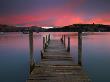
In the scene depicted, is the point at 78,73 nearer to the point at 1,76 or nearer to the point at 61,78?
the point at 61,78

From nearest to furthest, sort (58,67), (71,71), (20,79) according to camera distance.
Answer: (71,71)
(58,67)
(20,79)

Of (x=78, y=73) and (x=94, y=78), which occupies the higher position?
(x=78, y=73)

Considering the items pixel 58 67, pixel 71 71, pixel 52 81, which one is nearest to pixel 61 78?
pixel 52 81

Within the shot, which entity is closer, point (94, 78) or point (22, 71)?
point (94, 78)

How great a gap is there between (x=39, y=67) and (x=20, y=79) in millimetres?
7923

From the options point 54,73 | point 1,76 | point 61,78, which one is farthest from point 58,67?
point 1,76

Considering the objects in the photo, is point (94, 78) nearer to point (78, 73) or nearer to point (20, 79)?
point (20, 79)

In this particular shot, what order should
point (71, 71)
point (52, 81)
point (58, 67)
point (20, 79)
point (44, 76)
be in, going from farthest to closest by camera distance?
point (20, 79), point (58, 67), point (71, 71), point (44, 76), point (52, 81)

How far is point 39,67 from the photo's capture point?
13.9m

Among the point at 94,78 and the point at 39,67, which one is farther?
the point at 94,78

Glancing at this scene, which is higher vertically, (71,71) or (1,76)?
(71,71)

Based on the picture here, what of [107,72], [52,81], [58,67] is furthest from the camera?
[107,72]

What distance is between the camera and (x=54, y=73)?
12.1 meters

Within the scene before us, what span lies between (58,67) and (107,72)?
11.5 metres
